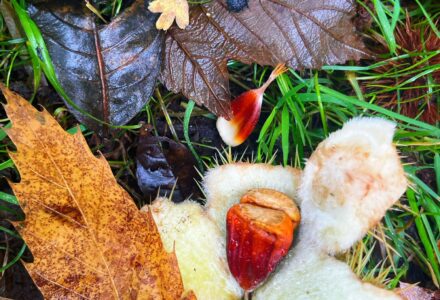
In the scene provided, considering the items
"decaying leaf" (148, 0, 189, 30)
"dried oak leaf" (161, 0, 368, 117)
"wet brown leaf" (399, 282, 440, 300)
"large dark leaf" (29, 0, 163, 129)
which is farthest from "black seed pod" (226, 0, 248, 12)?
"wet brown leaf" (399, 282, 440, 300)

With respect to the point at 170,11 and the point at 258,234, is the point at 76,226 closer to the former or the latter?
the point at 258,234

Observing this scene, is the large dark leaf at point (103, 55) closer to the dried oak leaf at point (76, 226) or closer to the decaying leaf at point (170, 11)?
the decaying leaf at point (170, 11)

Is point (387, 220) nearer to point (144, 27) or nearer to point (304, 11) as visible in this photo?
point (304, 11)

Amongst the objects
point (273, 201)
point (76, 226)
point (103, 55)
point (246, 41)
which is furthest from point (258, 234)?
point (103, 55)

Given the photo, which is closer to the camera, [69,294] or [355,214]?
[355,214]

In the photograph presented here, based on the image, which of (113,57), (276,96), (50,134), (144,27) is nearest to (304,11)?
(276,96)

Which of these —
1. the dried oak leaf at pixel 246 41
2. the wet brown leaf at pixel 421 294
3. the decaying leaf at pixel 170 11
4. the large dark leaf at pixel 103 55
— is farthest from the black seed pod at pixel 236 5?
the wet brown leaf at pixel 421 294

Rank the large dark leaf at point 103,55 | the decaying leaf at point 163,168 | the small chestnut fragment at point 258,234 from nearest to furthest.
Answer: the small chestnut fragment at point 258,234, the large dark leaf at point 103,55, the decaying leaf at point 163,168
